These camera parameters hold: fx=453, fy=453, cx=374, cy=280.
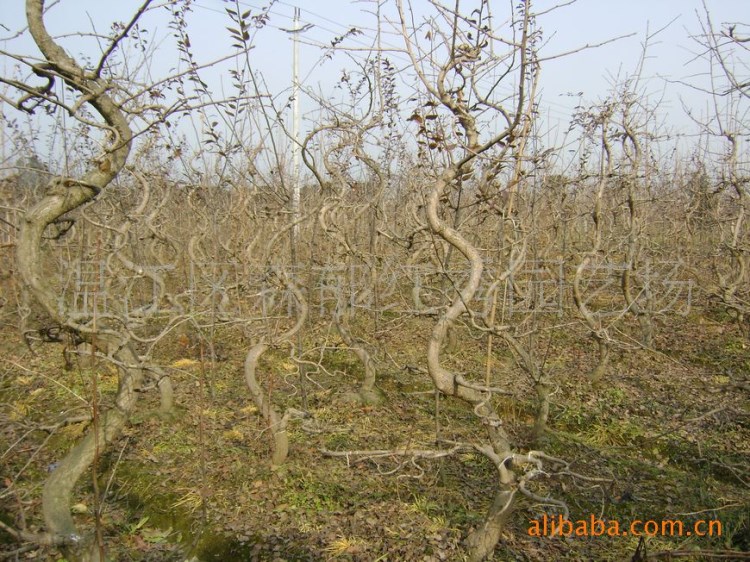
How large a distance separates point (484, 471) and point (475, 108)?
9.38 feet

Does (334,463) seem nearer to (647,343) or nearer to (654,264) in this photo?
(647,343)

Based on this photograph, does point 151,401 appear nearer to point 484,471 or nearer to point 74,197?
point 74,197

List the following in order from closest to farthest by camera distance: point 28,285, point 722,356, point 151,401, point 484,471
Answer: point 28,285 < point 484,471 < point 151,401 < point 722,356

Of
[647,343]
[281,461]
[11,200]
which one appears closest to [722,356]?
[647,343]

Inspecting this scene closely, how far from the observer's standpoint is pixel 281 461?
12.5 ft

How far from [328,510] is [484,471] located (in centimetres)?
135

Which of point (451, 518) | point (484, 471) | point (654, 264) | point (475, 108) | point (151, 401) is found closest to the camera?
point (475, 108)

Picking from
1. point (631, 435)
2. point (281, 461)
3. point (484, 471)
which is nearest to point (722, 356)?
point (631, 435)

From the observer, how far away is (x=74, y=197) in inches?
92.2

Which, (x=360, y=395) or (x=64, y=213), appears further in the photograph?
(x=360, y=395)

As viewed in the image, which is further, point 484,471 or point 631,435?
point 631,435

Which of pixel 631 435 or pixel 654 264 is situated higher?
pixel 654 264

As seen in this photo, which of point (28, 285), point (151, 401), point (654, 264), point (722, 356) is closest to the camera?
point (28, 285)

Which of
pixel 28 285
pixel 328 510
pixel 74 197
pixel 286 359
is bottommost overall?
pixel 328 510
